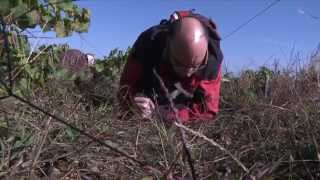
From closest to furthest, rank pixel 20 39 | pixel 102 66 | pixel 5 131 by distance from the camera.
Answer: pixel 5 131 < pixel 20 39 < pixel 102 66

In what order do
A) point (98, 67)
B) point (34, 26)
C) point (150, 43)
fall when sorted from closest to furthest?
1. point (34, 26)
2. point (150, 43)
3. point (98, 67)

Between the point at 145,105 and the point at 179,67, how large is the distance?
0.30 metres

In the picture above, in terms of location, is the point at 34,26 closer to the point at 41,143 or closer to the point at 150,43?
the point at 150,43

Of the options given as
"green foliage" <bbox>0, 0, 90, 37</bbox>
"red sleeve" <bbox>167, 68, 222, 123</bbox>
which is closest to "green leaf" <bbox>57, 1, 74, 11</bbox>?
"green foliage" <bbox>0, 0, 90, 37</bbox>

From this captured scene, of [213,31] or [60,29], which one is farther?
[213,31]

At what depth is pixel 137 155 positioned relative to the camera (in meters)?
1.84

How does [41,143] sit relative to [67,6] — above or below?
below

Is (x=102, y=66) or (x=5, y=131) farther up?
(x=5, y=131)

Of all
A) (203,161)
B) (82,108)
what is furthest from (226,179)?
(82,108)

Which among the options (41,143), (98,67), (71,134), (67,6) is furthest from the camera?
(98,67)

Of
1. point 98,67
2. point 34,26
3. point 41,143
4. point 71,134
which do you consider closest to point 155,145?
point 71,134

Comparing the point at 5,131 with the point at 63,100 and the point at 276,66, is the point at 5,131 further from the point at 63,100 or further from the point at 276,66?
the point at 276,66

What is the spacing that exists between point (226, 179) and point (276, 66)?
2372 millimetres

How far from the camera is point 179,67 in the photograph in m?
2.80
